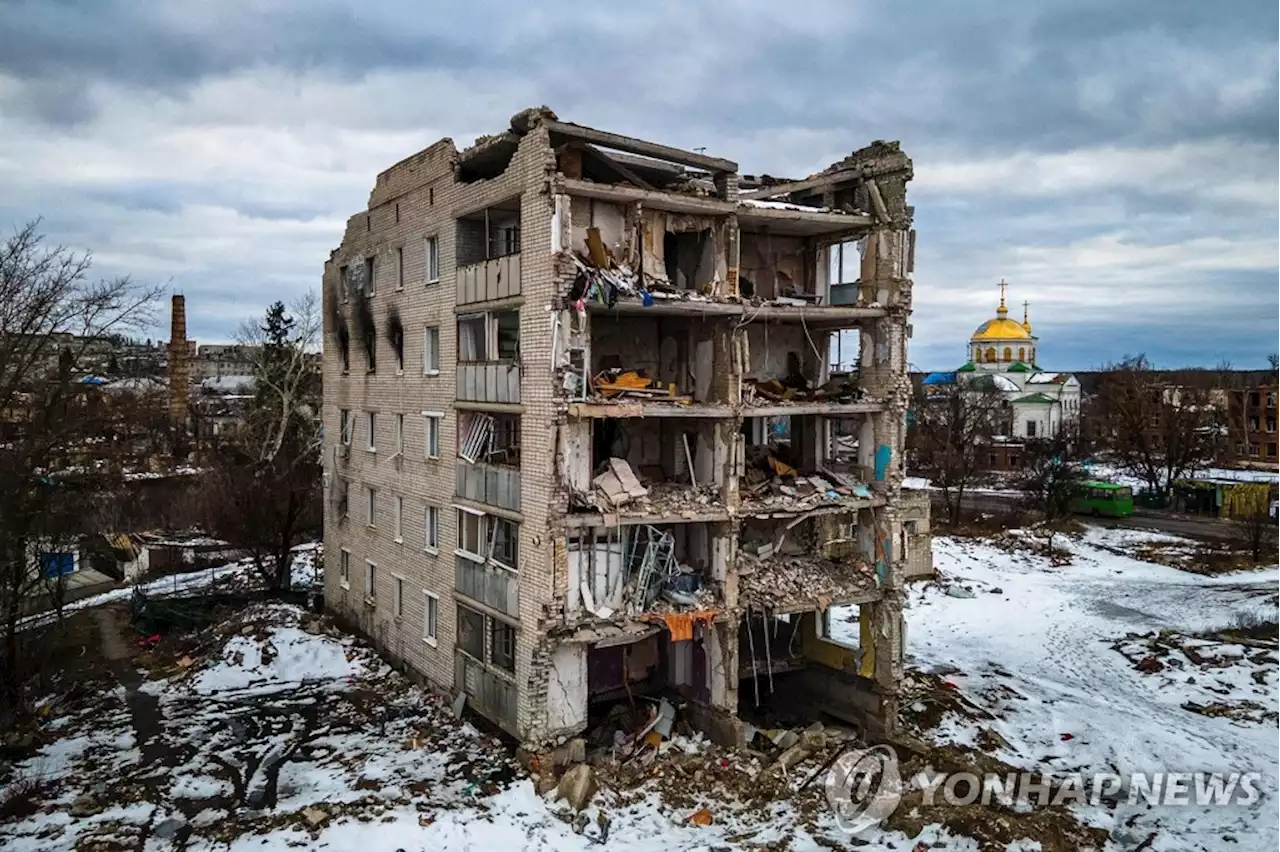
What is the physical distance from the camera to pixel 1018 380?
Answer: 9981cm

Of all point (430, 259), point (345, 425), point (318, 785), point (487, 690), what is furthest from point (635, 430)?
point (345, 425)

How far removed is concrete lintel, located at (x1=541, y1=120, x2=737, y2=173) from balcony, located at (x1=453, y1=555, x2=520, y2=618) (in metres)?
8.93

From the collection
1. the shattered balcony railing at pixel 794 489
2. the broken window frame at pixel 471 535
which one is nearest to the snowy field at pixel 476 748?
the broken window frame at pixel 471 535

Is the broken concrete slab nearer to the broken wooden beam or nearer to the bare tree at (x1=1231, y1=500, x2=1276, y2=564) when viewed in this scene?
the broken wooden beam

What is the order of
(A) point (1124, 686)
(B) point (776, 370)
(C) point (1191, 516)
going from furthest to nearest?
(C) point (1191, 516) → (A) point (1124, 686) → (B) point (776, 370)

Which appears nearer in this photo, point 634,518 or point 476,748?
point 634,518

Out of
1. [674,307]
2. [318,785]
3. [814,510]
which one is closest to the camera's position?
[318,785]

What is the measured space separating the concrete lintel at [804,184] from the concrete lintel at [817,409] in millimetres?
4895

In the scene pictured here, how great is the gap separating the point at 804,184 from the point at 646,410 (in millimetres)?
7686

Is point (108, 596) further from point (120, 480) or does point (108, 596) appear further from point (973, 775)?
point (973, 775)

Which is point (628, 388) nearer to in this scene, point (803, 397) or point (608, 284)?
point (608, 284)

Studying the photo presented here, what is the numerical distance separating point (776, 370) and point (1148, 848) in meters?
12.1

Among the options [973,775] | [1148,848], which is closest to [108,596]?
[973,775]

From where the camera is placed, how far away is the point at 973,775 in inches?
695
